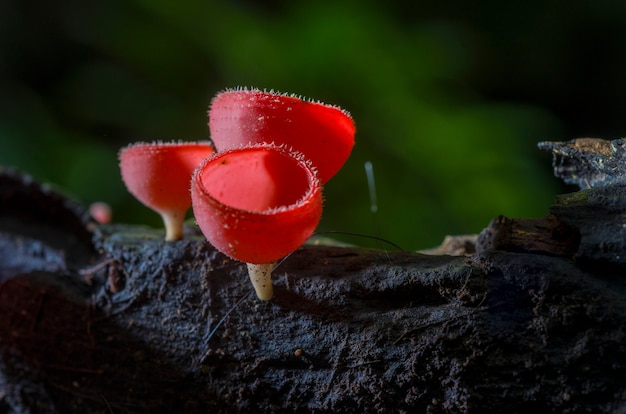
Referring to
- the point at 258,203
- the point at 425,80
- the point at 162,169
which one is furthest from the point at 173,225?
the point at 425,80

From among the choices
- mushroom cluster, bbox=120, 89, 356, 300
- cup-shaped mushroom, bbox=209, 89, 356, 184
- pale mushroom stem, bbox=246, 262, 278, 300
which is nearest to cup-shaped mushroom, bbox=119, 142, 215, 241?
mushroom cluster, bbox=120, 89, 356, 300

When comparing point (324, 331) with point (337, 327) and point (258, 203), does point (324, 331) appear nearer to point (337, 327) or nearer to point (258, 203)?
point (337, 327)

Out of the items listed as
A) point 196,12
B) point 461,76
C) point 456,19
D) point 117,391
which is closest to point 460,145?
point 461,76

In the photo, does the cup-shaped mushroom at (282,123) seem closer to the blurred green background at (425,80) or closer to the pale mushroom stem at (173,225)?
the pale mushroom stem at (173,225)

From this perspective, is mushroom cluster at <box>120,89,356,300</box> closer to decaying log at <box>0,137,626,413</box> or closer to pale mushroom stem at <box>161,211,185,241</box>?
pale mushroom stem at <box>161,211,185,241</box>

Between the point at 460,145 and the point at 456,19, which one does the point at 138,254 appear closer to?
the point at 460,145

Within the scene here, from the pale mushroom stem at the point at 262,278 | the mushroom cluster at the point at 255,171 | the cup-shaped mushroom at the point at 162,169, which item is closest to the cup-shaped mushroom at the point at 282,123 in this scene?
the mushroom cluster at the point at 255,171
